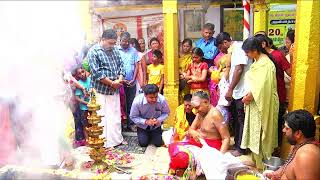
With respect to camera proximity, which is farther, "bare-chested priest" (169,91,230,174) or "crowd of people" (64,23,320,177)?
"crowd of people" (64,23,320,177)

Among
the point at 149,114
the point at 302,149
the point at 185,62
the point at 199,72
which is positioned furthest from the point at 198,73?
the point at 302,149

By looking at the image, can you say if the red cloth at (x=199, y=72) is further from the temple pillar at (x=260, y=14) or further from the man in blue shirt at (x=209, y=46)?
the temple pillar at (x=260, y=14)

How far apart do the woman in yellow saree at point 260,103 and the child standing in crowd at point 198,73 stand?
1704 millimetres

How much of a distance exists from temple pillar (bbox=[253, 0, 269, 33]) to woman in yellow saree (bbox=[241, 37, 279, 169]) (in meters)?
2.75

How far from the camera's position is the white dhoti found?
20.5 ft

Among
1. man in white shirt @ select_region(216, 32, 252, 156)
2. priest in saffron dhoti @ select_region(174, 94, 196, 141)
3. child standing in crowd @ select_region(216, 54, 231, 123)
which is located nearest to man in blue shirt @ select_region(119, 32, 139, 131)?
priest in saffron dhoti @ select_region(174, 94, 196, 141)

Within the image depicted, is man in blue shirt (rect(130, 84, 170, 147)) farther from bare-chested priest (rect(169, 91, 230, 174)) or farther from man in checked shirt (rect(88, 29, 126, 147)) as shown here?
bare-chested priest (rect(169, 91, 230, 174))

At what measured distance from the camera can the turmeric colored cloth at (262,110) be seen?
479cm

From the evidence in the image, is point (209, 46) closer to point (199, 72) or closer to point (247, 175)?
point (199, 72)

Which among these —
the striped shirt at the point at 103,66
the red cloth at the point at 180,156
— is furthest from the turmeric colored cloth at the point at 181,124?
the striped shirt at the point at 103,66

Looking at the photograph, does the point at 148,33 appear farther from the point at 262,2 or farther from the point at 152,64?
the point at 262,2

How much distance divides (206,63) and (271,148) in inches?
94.0

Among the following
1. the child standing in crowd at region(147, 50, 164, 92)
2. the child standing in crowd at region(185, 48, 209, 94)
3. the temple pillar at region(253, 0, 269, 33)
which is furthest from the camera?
the child standing in crowd at region(147, 50, 164, 92)

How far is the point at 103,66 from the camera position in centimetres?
611
